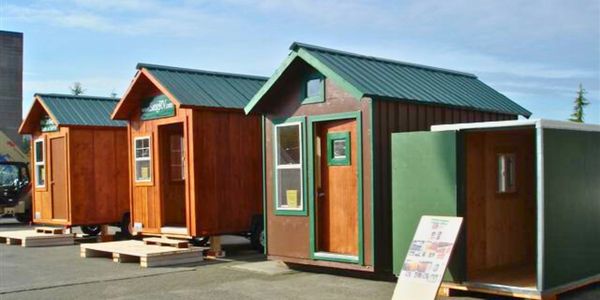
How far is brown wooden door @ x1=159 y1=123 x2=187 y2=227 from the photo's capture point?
50.8ft

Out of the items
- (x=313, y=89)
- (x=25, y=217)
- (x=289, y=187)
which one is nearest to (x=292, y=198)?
(x=289, y=187)

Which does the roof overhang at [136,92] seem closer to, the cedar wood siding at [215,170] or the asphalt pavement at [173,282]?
the cedar wood siding at [215,170]

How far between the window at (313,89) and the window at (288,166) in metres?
0.47

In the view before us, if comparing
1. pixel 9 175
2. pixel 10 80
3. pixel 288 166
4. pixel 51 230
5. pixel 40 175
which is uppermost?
pixel 10 80

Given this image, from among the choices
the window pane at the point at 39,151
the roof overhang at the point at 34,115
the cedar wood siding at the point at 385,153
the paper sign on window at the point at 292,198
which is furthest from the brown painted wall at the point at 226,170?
the window pane at the point at 39,151

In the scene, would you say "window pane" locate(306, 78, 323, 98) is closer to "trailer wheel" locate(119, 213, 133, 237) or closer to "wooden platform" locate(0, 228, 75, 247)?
"trailer wheel" locate(119, 213, 133, 237)

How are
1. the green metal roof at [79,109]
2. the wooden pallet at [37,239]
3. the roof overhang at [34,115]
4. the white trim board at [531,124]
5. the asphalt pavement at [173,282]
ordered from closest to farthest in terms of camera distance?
1. the white trim board at [531,124]
2. the asphalt pavement at [173,282]
3. the wooden pallet at [37,239]
4. the green metal roof at [79,109]
5. the roof overhang at [34,115]

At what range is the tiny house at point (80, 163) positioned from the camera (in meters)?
18.0

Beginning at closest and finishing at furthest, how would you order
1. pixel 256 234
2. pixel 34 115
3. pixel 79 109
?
pixel 256 234, pixel 79 109, pixel 34 115

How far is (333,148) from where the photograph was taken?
10984 mm

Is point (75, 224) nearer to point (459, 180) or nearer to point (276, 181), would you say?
point (276, 181)

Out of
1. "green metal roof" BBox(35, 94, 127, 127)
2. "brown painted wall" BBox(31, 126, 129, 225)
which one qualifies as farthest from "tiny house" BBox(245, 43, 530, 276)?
"green metal roof" BBox(35, 94, 127, 127)

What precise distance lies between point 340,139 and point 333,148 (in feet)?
0.77

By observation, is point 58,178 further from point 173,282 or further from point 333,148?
point 333,148
